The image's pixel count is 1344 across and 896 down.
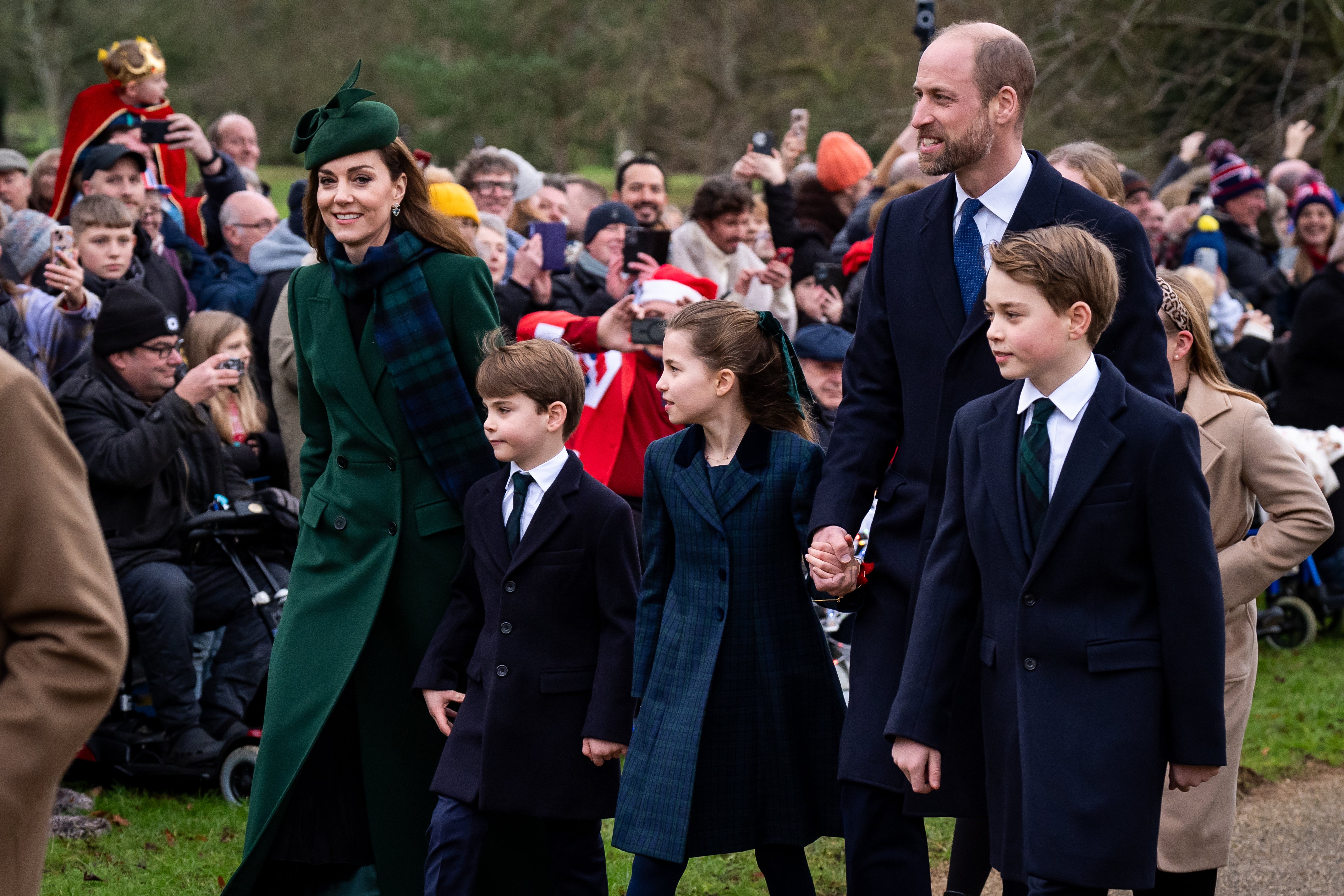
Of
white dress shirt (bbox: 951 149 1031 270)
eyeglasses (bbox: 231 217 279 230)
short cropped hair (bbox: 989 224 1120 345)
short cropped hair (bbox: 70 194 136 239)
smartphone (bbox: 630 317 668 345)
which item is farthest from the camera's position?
eyeglasses (bbox: 231 217 279 230)

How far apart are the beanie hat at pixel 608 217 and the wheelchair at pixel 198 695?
107 inches

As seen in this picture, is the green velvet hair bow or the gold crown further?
the gold crown

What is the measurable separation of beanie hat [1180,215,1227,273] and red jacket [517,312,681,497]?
213 inches

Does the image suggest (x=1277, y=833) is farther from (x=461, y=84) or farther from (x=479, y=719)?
(x=461, y=84)

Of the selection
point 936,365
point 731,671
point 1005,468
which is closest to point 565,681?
point 731,671

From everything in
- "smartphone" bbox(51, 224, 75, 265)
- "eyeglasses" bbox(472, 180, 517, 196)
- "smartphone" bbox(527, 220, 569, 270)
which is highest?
"eyeglasses" bbox(472, 180, 517, 196)

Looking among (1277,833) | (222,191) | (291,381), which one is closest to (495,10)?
(222,191)

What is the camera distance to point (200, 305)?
7.81 metres

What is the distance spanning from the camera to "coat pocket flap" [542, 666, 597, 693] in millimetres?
3994

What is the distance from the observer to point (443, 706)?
4.10 metres

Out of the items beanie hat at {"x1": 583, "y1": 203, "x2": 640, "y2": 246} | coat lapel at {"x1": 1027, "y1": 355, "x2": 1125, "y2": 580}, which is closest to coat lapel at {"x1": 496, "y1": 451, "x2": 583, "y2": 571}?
coat lapel at {"x1": 1027, "y1": 355, "x2": 1125, "y2": 580}

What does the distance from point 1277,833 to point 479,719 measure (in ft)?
10.7

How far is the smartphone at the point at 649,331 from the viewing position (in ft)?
18.9

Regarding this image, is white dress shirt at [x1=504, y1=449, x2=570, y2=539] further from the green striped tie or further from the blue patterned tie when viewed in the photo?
the green striped tie
